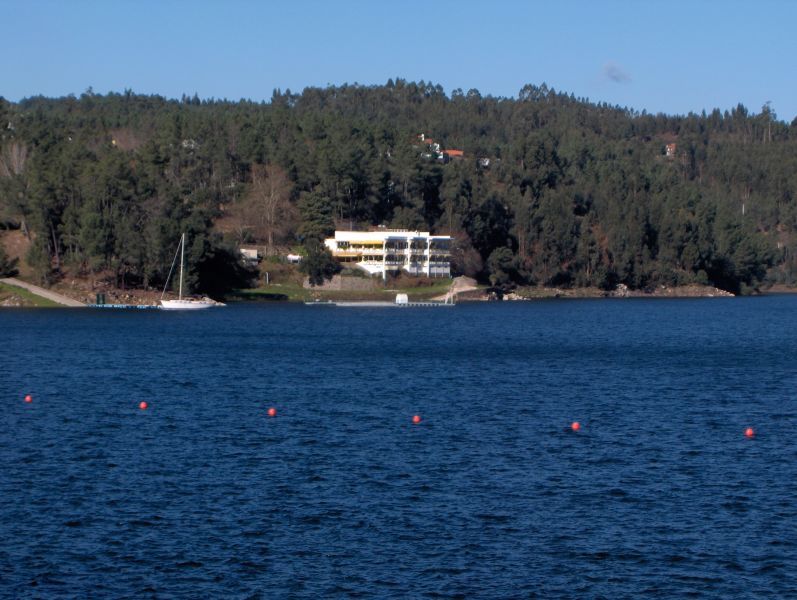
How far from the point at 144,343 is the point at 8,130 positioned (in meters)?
88.7

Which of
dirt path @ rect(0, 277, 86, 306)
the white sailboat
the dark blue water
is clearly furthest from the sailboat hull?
the dark blue water

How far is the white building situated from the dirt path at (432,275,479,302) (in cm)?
411

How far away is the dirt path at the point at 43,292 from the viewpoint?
365ft

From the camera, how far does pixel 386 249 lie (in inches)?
5335

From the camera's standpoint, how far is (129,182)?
120312 mm

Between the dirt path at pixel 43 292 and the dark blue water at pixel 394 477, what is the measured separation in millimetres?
45971

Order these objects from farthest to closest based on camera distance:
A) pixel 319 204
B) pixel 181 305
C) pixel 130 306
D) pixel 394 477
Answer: pixel 319 204 < pixel 130 306 < pixel 181 305 < pixel 394 477

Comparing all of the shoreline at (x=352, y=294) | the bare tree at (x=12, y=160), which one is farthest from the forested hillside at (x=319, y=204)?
the shoreline at (x=352, y=294)

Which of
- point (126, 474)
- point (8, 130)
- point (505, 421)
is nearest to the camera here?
Result: point (126, 474)

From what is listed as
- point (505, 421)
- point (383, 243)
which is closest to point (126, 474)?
point (505, 421)

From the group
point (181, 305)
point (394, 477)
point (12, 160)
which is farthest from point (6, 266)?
point (394, 477)

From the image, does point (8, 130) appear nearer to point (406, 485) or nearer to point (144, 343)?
point (144, 343)

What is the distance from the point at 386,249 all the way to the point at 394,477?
342 feet

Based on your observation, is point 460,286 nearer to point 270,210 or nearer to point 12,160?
point 270,210
